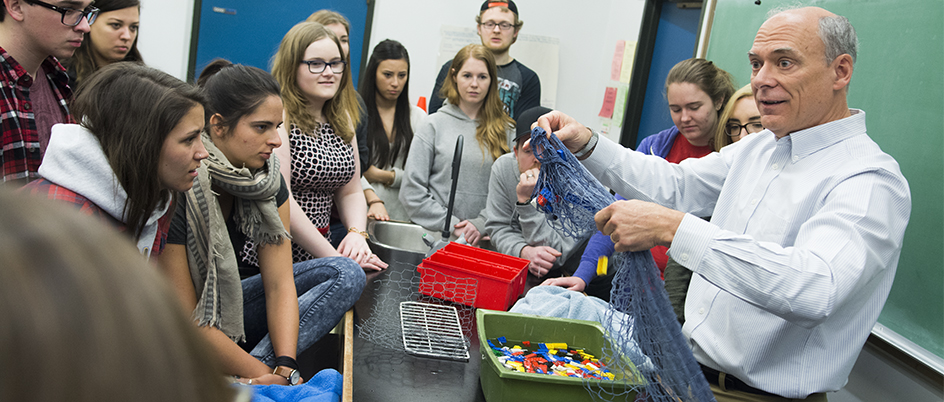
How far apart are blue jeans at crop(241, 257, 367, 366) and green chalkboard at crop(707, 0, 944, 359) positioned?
1.58 m

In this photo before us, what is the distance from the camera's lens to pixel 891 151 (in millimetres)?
1796

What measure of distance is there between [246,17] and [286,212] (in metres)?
3.68

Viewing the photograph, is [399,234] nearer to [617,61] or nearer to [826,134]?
[826,134]

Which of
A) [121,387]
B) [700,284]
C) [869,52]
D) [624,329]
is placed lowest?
[624,329]

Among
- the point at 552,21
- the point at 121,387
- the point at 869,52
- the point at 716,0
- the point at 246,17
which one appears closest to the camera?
the point at 121,387

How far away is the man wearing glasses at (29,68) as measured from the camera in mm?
1587

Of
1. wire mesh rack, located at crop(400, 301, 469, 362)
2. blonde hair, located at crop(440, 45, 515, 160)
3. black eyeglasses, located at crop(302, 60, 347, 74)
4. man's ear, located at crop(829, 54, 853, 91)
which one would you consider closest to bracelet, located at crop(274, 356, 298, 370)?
wire mesh rack, located at crop(400, 301, 469, 362)

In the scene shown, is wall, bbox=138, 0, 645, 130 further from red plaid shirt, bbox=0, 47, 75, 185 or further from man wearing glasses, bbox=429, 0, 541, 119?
red plaid shirt, bbox=0, 47, 75, 185

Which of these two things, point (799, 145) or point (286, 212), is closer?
point (799, 145)

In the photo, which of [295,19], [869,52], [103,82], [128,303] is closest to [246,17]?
[295,19]

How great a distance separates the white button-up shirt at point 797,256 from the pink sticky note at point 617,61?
3543 millimetres

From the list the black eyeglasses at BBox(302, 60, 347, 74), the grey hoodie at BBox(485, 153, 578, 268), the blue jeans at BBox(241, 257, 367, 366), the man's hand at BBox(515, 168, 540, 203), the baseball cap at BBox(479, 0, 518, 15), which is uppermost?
the baseball cap at BBox(479, 0, 518, 15)

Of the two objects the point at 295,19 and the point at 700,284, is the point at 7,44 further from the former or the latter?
the point at 295,19

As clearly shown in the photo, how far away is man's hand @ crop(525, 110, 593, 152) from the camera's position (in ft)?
5.14
